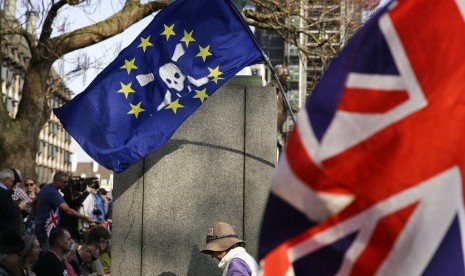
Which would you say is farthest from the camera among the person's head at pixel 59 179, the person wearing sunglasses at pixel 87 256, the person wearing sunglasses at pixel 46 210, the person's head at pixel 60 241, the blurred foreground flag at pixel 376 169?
the person's head at pixel 59 179

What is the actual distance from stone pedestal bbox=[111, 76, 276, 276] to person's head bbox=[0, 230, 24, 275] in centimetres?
107

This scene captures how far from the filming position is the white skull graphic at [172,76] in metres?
9.82

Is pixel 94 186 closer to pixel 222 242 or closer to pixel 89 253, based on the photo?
pixel 89 253

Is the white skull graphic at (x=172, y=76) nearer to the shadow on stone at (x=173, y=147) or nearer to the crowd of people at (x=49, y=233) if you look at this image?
the shadow on stone at (x=173, y=147)

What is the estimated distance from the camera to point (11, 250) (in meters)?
9.87

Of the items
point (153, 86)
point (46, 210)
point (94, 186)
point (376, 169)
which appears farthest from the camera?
point (94, 186)

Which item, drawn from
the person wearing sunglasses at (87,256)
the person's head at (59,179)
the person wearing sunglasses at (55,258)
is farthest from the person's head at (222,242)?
the person's head at (59,179)

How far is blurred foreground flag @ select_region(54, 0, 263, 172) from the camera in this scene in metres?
9.77

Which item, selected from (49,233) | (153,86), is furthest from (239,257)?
(49,233)

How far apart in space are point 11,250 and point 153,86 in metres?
1.69

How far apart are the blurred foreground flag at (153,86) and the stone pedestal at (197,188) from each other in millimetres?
863

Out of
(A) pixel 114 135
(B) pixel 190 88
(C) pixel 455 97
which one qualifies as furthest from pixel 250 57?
(C) pixel 455 97

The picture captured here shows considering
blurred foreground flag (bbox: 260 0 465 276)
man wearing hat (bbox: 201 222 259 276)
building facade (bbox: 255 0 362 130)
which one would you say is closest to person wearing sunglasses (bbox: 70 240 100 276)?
man wearing hat (bbox: 201 222 259 276)

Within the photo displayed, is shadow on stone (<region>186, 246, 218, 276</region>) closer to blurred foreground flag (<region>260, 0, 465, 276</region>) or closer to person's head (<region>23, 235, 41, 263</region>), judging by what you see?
person's head (<region>23, 235, 41, 263</region>)
